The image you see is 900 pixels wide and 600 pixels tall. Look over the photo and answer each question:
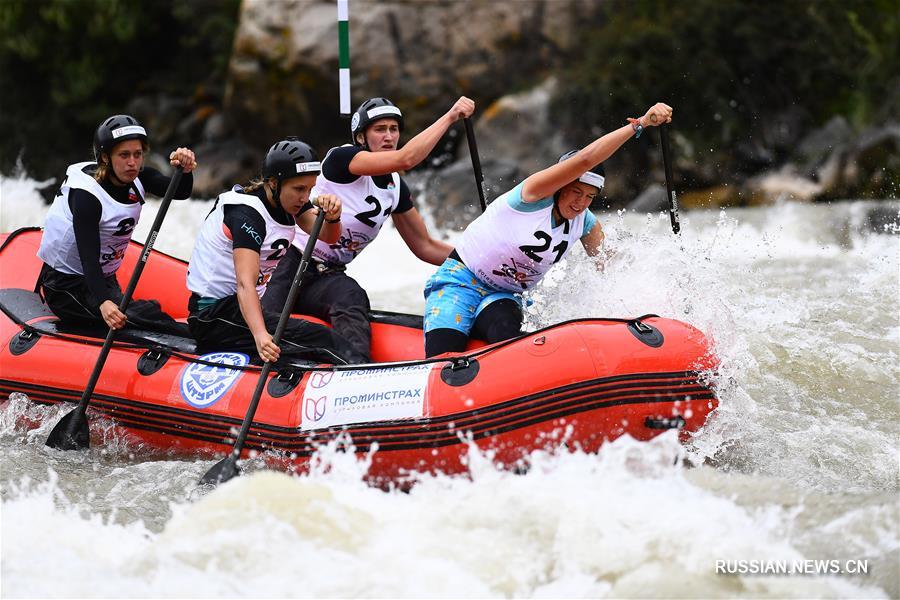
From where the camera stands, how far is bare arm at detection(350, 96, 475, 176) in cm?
527

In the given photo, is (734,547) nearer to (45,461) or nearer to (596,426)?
(596,426)

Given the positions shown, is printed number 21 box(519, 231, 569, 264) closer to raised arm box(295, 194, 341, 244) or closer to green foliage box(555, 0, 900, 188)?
raised arm box(295, 194, 341, 244)

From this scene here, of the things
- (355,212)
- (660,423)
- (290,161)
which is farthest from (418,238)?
(660,423)

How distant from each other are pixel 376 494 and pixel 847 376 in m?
3.36

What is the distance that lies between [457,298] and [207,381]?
1266 millimetres

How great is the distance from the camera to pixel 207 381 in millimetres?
5242

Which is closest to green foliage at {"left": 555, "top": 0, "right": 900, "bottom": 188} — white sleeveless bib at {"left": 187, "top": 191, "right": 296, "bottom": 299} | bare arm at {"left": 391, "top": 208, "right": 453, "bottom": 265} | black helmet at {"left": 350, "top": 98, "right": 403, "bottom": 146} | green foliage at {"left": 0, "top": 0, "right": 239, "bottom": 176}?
green foliage at {"left": 0, "top": 0, "right": 239, "bottom": 176}

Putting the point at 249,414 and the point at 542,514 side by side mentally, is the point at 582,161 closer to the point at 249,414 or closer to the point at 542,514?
the point at 542,514

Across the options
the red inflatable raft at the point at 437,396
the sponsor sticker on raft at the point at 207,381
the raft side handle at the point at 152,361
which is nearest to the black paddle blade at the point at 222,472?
the red inflatable raft at the point at 437,396

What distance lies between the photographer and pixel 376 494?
457 cm

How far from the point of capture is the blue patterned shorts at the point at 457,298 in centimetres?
533

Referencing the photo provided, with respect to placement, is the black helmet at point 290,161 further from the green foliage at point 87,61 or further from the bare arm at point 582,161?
the green foliage at point 87,61

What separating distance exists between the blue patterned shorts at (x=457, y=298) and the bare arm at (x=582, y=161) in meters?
0.55

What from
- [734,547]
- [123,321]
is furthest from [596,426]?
[123,321]
